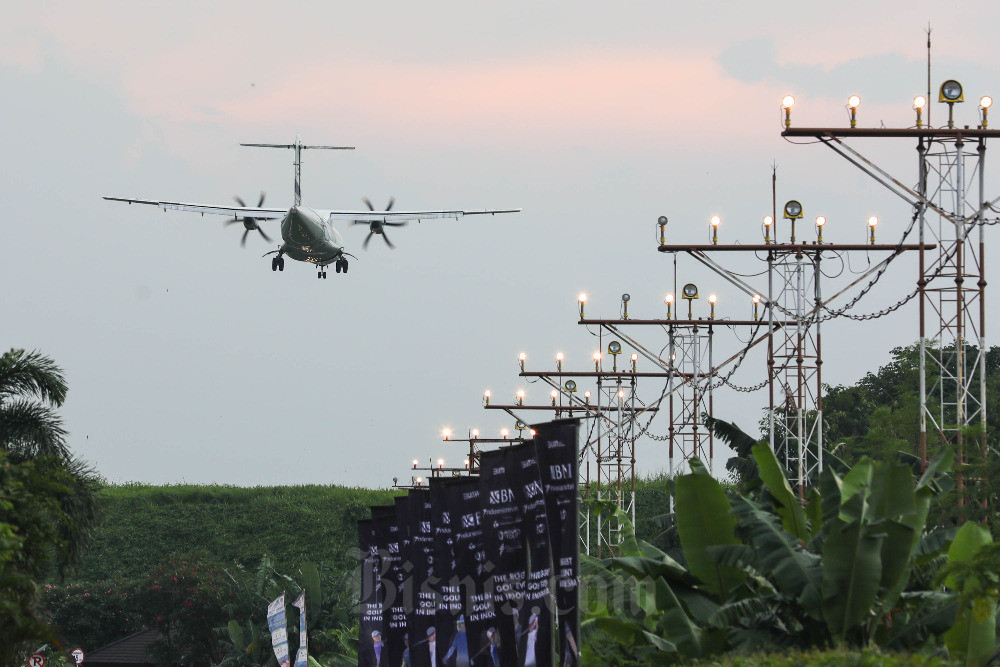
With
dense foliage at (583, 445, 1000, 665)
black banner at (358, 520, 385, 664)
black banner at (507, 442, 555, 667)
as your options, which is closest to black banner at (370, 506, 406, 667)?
black banner at (358, 520, 385, 664)

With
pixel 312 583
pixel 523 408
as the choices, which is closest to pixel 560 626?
pixel 312 583

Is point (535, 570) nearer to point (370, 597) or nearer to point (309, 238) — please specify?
point (370, 597)

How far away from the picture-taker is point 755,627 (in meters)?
20.2

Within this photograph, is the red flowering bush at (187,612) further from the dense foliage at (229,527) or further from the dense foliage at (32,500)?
the dense foliage at (32,500)

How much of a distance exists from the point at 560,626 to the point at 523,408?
44022 mm

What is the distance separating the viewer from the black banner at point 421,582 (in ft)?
90.4

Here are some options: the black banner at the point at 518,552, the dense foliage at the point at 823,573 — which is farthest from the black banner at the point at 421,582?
the dense foliage at the point at 823,573

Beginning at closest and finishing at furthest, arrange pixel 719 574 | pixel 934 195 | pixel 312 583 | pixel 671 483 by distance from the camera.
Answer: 1. pixel 719 574
2. pixel 934 195
3. pixel 671 483
4. pixel 312 583

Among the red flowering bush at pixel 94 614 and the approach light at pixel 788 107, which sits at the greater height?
the approach light at pixel 788 107

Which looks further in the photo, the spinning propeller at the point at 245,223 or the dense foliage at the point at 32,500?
the spinning propeller at the point at 245,223

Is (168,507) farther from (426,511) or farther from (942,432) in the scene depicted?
(942,432)

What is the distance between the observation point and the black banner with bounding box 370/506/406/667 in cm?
3108

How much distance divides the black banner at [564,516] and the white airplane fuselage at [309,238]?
36.5 m

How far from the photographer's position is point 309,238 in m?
57.4
